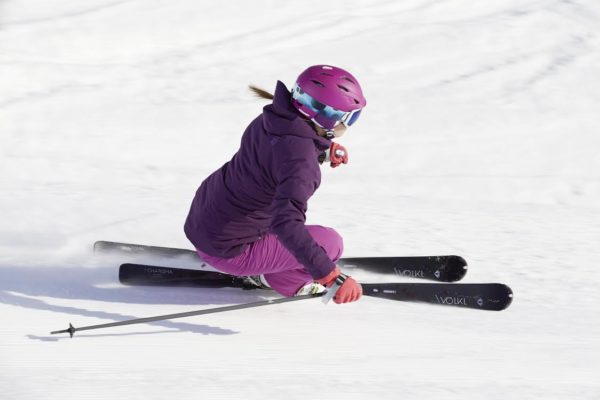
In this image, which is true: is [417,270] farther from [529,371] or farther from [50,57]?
[50,57]

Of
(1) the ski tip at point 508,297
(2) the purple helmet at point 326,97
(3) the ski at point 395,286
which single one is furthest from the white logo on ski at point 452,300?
(2) the purple helmet at point 326,97

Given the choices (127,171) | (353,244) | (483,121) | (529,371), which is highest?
(483,121)

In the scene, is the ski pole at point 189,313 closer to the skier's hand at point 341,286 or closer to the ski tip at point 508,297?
the skier's hand at point 341,286

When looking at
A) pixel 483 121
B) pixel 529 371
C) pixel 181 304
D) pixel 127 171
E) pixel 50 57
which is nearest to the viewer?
pixel 529 371

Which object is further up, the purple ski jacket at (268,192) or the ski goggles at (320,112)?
the ski goggles at (320,112)

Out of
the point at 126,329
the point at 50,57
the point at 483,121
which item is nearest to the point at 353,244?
the point at 126,329

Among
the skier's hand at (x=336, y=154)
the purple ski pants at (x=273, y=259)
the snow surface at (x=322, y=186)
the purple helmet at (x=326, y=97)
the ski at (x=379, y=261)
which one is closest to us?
the snow surface at (x=322, y=186)

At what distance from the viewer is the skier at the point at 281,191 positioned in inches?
152

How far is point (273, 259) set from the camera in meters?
4.43

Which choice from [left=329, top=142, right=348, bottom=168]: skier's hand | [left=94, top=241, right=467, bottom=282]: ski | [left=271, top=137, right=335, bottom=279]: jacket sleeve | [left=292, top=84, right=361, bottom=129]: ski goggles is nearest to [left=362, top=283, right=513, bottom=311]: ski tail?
[left=94, top=241, right=467, bottom=282]: ski

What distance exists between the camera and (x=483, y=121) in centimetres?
824

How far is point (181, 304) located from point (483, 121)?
4456mm

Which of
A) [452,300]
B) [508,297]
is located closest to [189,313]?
[452,300]

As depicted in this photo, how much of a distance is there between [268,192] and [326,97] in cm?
52
